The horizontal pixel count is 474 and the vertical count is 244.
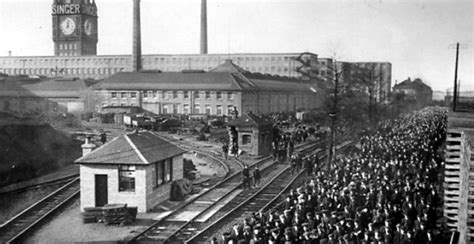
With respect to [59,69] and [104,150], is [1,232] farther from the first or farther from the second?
[59,69]

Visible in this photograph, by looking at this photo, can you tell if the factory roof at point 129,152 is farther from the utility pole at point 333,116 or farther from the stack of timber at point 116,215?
the utility pole at point 333,116

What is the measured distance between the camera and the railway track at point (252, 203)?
10038mm

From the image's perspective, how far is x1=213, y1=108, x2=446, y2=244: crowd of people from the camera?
8.73m

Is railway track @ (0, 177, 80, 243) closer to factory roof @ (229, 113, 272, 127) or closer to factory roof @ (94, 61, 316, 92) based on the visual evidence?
factory roof @ (94, 61, 316, 92)

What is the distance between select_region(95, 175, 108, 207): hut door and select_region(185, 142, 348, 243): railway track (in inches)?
86.1

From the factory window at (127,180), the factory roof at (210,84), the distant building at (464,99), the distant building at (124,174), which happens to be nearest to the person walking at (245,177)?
the distant building at (124,174)

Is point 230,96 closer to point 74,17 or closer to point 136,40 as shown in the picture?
point 136,40

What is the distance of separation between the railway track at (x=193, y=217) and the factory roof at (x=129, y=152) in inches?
56.1

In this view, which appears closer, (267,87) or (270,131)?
(267,87)

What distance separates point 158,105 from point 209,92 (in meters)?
2.15

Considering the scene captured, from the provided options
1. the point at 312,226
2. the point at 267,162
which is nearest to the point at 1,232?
the point at 312,226

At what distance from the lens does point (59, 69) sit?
18.8 meters

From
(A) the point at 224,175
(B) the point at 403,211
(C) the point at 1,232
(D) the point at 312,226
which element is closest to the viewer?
(D) the point at 312,226

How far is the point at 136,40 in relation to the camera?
15.1m
